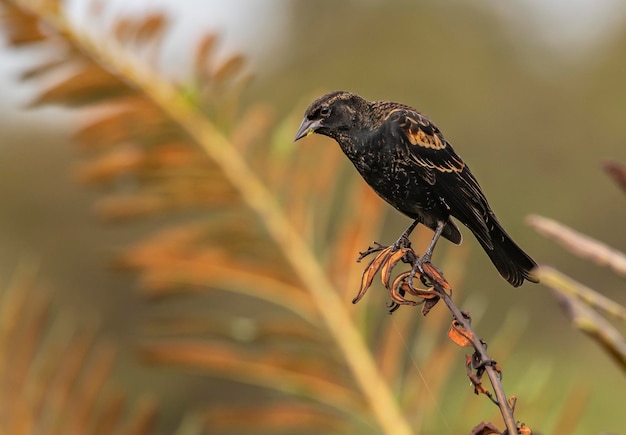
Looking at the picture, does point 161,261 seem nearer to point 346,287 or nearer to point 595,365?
point 346,287

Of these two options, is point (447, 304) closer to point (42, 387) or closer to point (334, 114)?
point (334, 114)

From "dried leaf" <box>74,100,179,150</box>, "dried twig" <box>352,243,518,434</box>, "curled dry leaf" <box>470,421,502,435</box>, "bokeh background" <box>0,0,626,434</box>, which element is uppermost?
"bokeh background" <box>0,0,626,434</box>

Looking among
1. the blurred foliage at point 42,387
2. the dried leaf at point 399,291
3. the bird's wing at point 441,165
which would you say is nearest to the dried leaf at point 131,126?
the blurred foliage at point 42,387

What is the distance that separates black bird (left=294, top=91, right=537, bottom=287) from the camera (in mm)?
1782

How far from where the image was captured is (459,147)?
26.9 feet

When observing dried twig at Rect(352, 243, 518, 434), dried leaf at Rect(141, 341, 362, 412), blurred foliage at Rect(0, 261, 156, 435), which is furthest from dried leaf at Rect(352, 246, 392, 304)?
blurred foliage at Rect(0, 261, 156, 435)

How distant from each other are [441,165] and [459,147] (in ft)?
20.9

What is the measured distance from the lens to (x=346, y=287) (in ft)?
11.6

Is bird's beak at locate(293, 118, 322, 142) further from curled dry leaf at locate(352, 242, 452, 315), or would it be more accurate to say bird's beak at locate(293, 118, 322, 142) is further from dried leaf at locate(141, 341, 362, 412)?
dried leaf at locate(141, 341, 362, 412)

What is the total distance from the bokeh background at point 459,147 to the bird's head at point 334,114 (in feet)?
7.27

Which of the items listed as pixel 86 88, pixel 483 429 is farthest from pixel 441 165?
pixel 86 88

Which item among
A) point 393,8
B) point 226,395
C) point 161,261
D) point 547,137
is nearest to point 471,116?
point 547,137

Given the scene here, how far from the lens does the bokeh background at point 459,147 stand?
7031mm

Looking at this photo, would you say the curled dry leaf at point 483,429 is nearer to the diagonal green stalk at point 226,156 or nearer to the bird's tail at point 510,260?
the bird's tail at point 510,260
